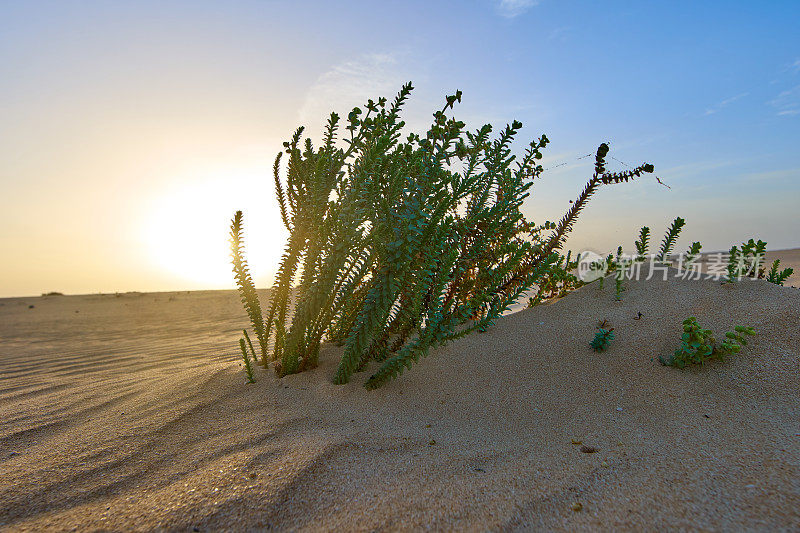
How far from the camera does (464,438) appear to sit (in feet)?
7.30

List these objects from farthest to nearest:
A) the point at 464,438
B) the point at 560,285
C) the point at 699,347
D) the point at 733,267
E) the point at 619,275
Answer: the point at 560,285
the point at 619,275
the point at 733,267
the point at 699,347
the point at 464,438

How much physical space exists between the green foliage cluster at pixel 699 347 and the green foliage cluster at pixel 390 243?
892 millimetres

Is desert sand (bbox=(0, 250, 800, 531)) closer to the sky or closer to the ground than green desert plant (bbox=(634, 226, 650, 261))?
closer to the ground

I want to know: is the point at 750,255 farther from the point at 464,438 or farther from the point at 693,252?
the point at 464,438

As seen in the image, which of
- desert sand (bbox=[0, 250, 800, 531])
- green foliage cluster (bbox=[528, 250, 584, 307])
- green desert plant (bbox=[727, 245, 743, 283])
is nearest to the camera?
desert sand (bbox=[0, 250, 800, 531])

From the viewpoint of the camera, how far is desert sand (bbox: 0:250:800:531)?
1.63 m

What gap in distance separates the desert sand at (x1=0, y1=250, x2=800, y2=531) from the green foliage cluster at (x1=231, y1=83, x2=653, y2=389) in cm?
36

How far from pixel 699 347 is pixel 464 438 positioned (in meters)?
1.56

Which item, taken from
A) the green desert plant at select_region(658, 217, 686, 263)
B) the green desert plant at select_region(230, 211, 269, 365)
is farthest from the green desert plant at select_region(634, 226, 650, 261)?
the green desert plant at select_region(230, 211, 269, 365)

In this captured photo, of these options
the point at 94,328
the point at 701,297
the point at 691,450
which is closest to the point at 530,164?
the point at 701,297

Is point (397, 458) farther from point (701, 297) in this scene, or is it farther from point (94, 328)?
point (94, 328)

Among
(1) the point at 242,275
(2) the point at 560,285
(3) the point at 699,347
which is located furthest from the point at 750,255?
(1) the point at 242,275

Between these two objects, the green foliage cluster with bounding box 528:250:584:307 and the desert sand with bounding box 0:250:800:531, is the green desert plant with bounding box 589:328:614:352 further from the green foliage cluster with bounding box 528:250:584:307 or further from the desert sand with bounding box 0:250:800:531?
the green foliage cluster with bounding box 528:250:584:307

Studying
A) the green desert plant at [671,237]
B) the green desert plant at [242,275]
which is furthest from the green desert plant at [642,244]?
the green desert plant at [242,275]
